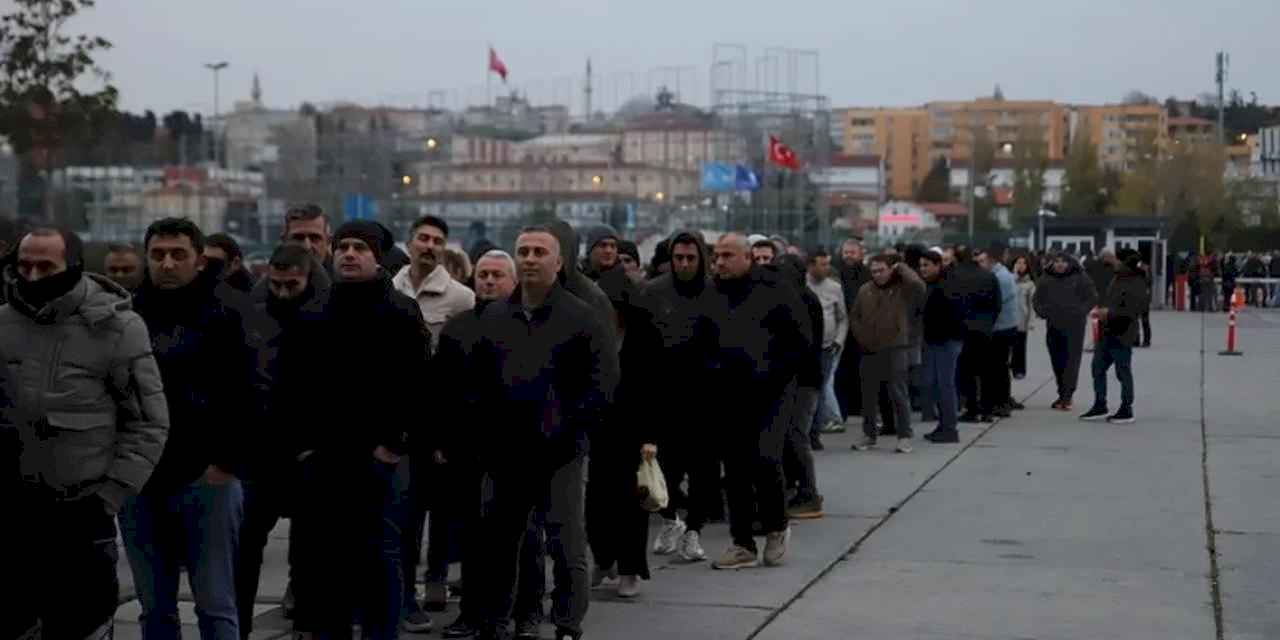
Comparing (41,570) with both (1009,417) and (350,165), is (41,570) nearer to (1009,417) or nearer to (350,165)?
(1009,417)

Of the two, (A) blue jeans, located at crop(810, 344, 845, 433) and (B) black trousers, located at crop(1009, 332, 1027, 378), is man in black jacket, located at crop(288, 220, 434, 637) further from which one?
(B) black trousers, located at crop(1009, 332, 1027, 378)

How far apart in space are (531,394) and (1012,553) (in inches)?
179

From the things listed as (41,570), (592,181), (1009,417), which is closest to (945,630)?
(41,570)

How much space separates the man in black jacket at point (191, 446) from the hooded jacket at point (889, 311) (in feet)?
31.1

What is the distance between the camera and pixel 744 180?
240ft

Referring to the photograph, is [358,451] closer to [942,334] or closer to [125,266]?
[125,266]

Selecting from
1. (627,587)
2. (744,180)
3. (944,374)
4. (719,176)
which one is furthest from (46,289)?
(719,176)

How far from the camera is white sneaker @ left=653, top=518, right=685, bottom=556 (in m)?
11.1

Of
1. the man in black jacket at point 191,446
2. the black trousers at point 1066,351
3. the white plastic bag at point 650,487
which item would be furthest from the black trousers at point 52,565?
the black trousers at point 1066,351

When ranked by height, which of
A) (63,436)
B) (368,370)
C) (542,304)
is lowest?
(63,436)

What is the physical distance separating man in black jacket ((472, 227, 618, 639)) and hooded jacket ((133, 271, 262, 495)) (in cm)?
112

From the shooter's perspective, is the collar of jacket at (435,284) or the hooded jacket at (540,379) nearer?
the hooded jacket at (540,379)

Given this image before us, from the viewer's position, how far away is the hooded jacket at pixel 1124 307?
19.0 m

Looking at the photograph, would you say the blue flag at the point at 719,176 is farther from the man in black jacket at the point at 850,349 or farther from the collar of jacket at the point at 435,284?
the collar of jacket at the point at 435,284
